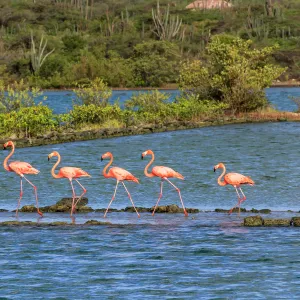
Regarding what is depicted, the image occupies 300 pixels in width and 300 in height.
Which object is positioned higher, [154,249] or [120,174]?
[120,174]

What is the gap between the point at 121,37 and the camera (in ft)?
392

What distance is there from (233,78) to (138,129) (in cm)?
740

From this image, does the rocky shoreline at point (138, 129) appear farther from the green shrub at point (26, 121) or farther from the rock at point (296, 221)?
the rock at point (296, 221)

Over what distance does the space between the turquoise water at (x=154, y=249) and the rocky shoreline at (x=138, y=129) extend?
32.1 feet

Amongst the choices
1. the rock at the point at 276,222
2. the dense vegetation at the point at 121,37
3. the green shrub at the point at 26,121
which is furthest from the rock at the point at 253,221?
the dense vegetation at the point at 121,37

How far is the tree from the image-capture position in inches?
1902

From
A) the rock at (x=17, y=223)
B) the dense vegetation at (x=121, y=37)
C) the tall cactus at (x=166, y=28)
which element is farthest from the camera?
the tall cactus at (x=166, y=28)

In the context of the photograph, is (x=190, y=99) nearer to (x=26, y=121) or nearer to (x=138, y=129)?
(x=138, y=129)

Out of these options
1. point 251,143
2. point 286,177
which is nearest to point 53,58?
point 251,143

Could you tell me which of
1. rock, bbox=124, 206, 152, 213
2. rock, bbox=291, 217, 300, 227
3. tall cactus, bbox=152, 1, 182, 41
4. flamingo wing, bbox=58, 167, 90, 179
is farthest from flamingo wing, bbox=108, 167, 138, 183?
tall cactus, bbox=152, 1, 182, 41

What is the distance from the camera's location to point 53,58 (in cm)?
10475

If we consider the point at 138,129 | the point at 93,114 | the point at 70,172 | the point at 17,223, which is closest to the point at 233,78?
Result: the point at 138,129

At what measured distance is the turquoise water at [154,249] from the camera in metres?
14.9

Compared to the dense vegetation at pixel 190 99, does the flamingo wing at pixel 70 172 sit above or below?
above
